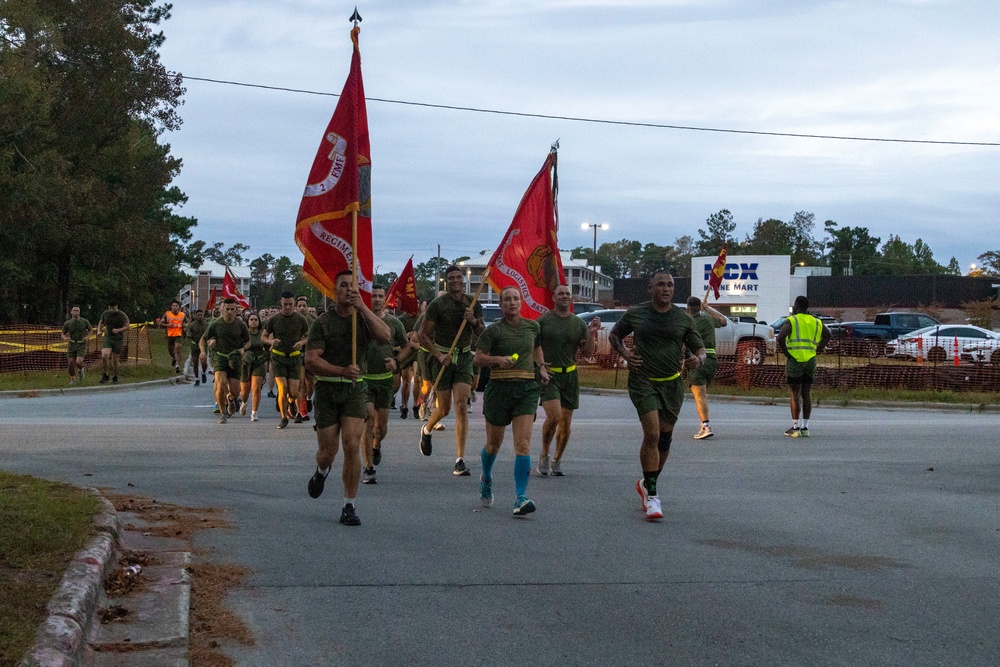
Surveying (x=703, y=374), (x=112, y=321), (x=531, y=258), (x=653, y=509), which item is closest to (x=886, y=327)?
(x=112, y=321)

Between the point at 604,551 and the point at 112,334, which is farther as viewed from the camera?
the point at 112,334

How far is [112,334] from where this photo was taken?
2562cm

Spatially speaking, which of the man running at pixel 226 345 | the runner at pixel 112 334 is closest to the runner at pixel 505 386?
the man running at pixel 226 345

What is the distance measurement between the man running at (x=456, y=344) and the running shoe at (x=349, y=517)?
9.31ft

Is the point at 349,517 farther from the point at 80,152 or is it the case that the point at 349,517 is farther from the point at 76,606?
the point at 80,152

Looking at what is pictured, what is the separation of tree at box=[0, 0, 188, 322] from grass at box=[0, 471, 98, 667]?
125 feet

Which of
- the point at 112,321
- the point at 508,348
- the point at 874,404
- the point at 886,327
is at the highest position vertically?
the point at 886,327

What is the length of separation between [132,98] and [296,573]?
50.9 meters

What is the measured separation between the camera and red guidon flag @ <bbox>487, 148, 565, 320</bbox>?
1212 cm

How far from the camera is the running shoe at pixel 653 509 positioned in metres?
8.59

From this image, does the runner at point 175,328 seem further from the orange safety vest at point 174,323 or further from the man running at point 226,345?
the man running at point 226,345

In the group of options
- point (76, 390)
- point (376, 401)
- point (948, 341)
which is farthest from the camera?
point (948, 341)

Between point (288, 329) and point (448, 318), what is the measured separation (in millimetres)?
4491

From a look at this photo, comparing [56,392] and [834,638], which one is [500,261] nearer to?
[834,638]
